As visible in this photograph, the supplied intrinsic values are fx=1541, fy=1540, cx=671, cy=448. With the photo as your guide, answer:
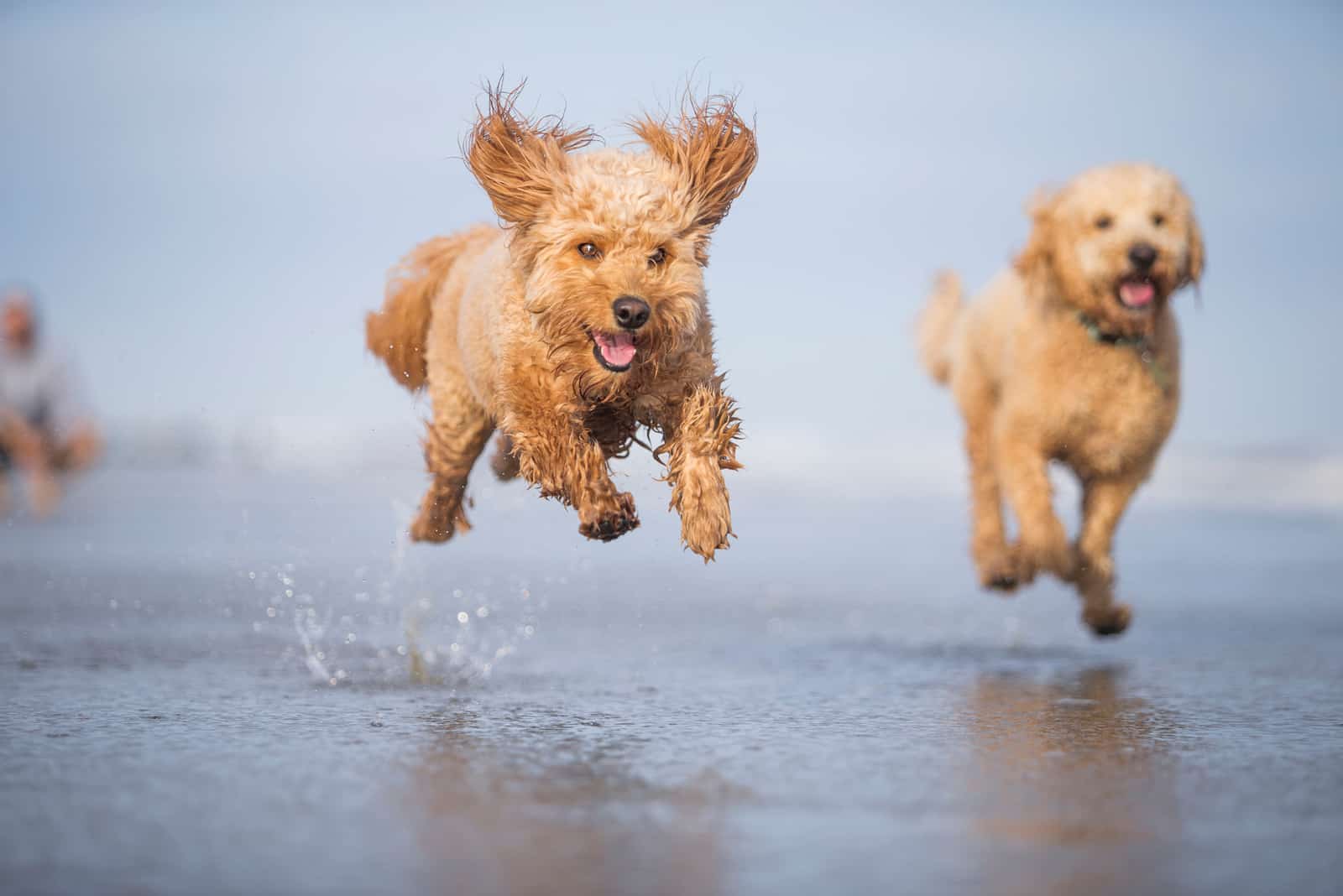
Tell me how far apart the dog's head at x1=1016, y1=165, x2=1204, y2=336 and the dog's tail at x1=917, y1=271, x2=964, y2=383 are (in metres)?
2.59

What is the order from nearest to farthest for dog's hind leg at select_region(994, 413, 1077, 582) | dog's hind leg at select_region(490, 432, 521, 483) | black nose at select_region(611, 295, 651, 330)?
1. black nose at select_region(611, 295, 651, 330)
2. dog's hind leg at select_region(490, 432, 521, 483)
3. dog's hind leg at select_region(994, 413, 1077, 582)

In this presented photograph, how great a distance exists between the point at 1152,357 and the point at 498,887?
499cm

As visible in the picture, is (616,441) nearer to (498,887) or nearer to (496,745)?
(496,745)

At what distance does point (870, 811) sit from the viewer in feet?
10.5

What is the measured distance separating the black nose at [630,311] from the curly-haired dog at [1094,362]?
9.76ft

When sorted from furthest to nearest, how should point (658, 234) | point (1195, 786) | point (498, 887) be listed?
point (658, 234) → point (1195, 786) → point (498, 887)

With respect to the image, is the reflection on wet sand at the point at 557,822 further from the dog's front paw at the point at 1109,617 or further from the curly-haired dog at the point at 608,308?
the dog's front paw at the point at 1109,617

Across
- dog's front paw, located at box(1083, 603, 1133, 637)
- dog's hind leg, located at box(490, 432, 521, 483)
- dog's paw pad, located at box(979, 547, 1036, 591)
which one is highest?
dog's hind leg, located at box(490, 432, 521, 483)

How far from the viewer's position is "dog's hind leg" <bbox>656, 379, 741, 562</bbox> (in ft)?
15.0

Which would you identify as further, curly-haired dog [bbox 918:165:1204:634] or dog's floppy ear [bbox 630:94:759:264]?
curly-haired dog [bbox 918:165:1204:634]

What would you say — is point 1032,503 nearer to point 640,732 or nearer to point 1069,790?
point 640,732

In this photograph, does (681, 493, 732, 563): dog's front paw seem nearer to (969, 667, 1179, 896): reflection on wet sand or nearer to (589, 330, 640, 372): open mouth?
(589, 330, 640, 372): open mouth

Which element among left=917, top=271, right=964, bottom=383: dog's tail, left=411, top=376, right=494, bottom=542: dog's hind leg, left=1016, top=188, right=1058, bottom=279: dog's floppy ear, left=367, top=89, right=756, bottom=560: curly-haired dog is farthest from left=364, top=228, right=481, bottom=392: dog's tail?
left=917, top=271, right=964, bottom=383: dog's tail

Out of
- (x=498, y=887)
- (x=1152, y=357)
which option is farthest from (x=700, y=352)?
(x=1152, y=357)
